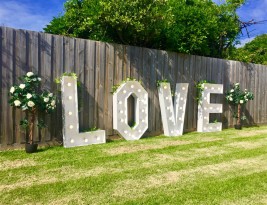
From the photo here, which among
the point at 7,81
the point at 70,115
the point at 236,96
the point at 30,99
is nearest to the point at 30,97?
the point at 30,99

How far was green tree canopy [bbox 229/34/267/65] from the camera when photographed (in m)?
12.4

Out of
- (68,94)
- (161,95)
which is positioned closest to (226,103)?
(161,95)

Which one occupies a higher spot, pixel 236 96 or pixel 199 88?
pixel 199 88

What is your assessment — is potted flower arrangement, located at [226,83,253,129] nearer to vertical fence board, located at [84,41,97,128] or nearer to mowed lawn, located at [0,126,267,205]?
mowed lawn, located at [0,126,267,205]

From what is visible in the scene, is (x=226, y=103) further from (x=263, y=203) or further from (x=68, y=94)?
(x=263, y=203)

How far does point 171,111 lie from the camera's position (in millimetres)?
7504

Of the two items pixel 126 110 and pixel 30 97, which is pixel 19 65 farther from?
pixel 126 110

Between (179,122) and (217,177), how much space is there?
365cm

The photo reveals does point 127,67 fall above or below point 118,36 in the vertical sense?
below

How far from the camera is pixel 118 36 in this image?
310 inches

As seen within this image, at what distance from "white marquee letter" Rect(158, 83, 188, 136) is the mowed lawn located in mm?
1295

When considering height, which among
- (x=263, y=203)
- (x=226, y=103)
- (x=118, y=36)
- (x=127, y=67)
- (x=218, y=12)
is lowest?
(x=263, y=203)

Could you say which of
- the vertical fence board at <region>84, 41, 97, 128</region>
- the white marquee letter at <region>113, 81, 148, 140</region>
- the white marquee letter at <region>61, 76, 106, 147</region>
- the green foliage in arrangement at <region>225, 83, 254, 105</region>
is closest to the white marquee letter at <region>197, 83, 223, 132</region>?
the green foliage in arrangement at <region>225, 83, 254, 105</region>

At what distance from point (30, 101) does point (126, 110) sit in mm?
2257
